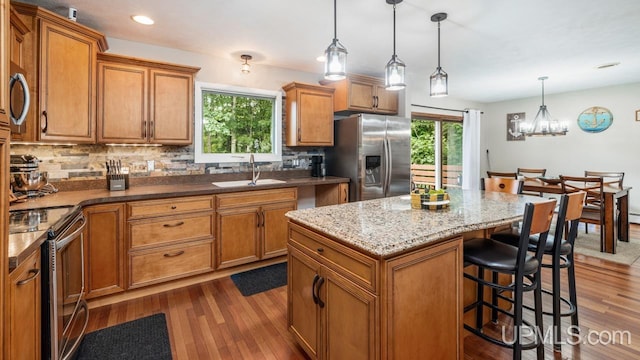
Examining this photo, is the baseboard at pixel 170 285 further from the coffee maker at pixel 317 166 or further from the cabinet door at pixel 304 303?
the cabinet door at pixel 304 303

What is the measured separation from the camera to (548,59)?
12.5 ft

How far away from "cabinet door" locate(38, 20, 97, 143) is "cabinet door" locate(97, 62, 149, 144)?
0.12 metres

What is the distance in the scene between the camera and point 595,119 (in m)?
5.45

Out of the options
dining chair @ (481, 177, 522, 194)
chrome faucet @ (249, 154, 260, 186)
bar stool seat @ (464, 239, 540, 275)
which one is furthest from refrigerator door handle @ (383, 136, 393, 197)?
bar stool seat @ (464, 239, 540, 275)

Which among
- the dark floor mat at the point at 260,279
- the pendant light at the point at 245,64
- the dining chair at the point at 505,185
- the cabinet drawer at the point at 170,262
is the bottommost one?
the dark floor mat at the point at 260,279

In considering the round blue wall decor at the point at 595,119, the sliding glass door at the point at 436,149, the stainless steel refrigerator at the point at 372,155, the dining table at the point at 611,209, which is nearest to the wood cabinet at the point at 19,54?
the stainless steel refrigerator at the point at 372,155

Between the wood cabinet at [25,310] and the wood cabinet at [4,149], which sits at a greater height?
the wood cabinet at [4,149]

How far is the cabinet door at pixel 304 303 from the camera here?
163 centimetres

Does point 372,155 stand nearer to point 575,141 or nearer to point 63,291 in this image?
point 63,291

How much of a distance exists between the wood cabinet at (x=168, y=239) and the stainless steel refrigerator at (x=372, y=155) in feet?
5.91

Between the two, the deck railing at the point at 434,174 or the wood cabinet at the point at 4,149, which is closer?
the wood cabinet at the point at 4,149

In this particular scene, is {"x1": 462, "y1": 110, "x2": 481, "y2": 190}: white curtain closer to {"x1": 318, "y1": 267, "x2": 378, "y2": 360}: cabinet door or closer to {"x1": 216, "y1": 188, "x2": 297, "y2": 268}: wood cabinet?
{"x1": 216, "y1": 188, "x2": 297, "y2": 268}: wood cabinet

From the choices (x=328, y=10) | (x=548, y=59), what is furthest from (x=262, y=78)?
(x=548, y=59)

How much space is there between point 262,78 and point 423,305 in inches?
132
